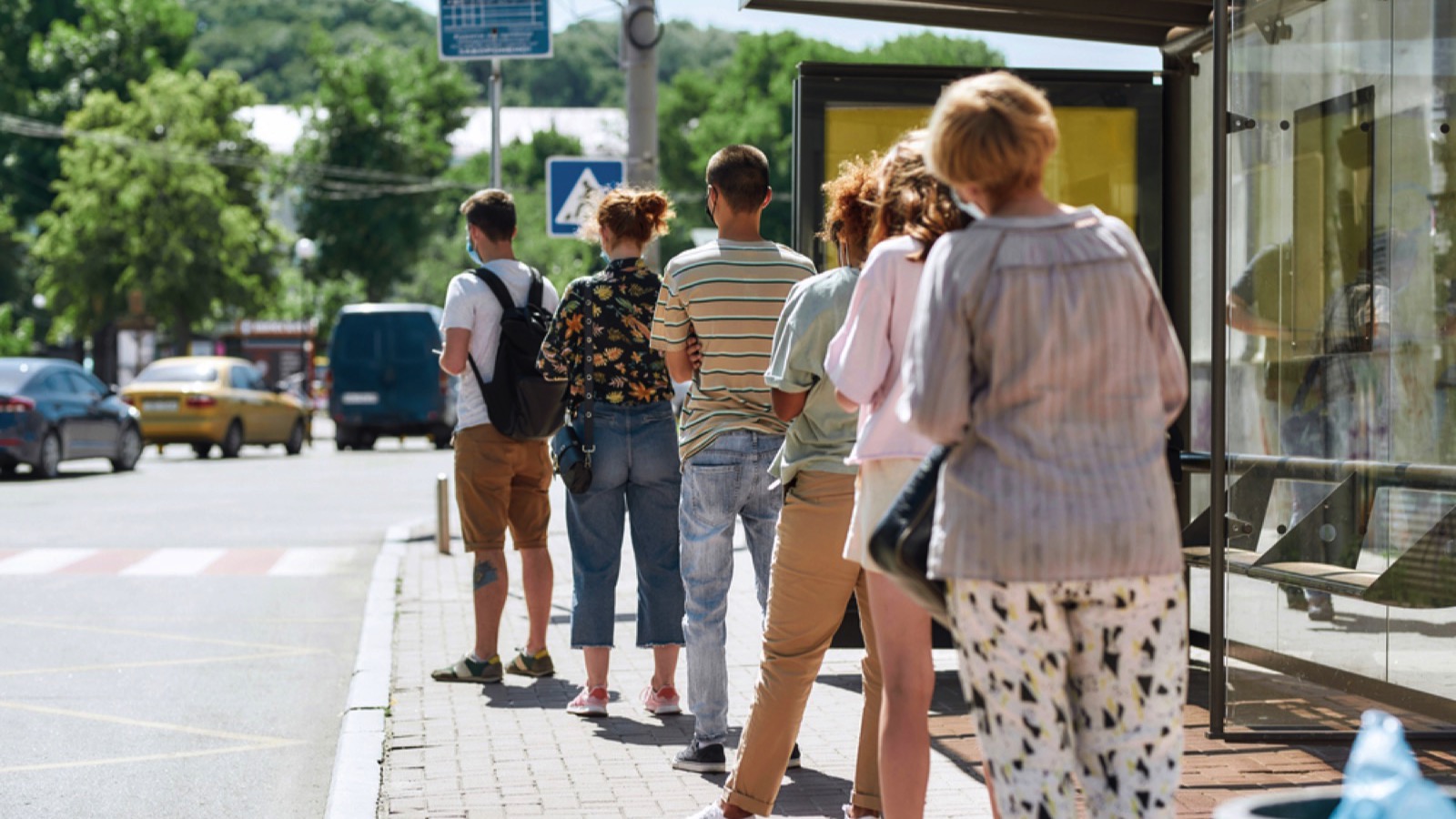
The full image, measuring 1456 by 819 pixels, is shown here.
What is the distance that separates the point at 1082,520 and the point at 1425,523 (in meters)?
3.64

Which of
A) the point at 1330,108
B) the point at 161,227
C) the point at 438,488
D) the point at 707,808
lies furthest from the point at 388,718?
the point at 161,227

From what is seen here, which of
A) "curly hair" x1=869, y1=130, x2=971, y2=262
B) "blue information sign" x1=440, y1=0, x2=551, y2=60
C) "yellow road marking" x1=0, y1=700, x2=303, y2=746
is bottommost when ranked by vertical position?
"yellow road marking" x1=0, y1=700, x2=303, y2=746

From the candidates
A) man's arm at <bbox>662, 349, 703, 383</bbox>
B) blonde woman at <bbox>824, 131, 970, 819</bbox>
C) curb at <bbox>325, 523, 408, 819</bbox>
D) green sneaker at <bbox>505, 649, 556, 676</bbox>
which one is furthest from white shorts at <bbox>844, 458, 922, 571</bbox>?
green sneaker at <bbox>505, 649, 556, 676</bbox>

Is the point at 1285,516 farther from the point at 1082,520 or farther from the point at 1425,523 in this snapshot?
the point at 1082,520

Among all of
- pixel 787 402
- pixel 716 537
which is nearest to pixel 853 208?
pixel 787 402

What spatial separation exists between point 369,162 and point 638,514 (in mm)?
57741

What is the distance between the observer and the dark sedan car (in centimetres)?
2114

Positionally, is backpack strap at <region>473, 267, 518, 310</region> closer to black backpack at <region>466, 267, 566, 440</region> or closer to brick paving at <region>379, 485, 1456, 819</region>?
black backpack at <region>466, 267, 566, 440</region>

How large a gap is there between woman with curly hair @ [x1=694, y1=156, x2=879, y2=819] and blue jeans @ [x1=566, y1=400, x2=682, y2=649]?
1.65m

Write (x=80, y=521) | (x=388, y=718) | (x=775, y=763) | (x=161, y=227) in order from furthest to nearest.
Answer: (x=161, y=227)
(x=80, y=521)
(x=388, y=718)
(x=775, y=763)

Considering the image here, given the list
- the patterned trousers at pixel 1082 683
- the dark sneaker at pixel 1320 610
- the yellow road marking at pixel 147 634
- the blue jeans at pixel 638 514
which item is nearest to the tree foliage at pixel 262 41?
the yellow road marking at pixel 147 634

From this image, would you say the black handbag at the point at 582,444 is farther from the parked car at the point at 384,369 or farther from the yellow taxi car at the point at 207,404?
the parked car at the point at 384,369

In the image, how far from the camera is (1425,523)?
6.17 m

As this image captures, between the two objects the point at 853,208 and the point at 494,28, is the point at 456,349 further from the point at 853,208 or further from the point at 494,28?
the point at 494,28
